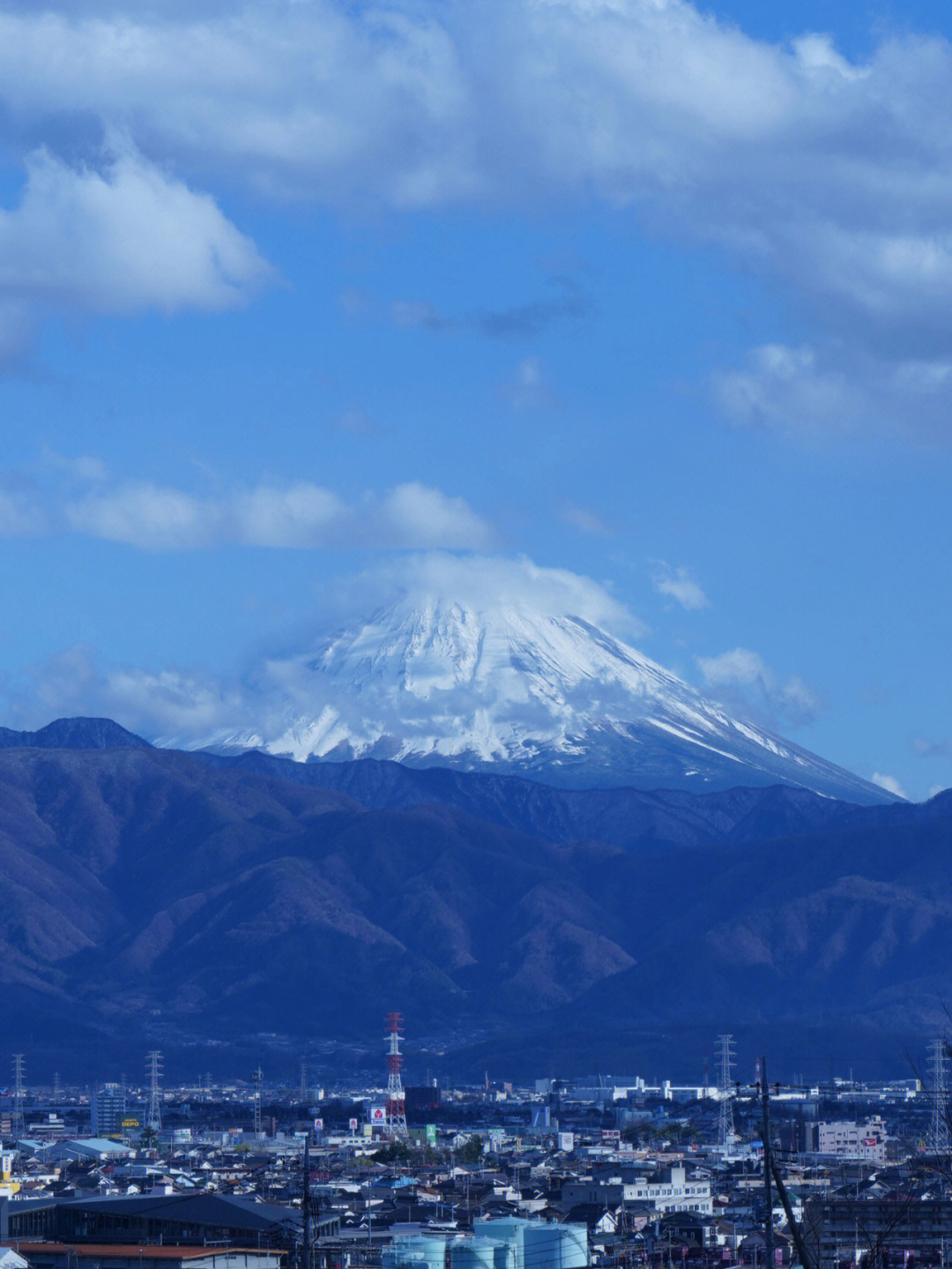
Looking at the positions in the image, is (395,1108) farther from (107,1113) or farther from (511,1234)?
(511,1234)

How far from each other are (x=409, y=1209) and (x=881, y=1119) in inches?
2370

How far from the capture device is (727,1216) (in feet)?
186

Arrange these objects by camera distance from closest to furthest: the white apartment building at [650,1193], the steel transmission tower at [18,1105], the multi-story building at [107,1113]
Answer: the white apartment building at [650,1193], the steel transmission tower at [18,1105], the multi-story building at [107,1113]

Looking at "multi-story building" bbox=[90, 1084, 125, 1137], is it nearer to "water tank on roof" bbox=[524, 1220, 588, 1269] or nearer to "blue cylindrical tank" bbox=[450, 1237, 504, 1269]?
"water tank on roof" bbox=[524, 1220, 588, 1269]

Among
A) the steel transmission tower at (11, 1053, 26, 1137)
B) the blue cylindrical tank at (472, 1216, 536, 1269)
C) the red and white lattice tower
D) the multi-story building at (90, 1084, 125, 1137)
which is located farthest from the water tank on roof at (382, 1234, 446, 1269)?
the multi-story building at (90, 1084, 125, 1137)

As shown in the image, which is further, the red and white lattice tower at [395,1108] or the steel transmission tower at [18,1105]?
the steel transmission tower at [18,1105]

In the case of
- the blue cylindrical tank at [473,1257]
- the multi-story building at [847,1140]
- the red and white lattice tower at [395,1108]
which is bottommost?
the blue cylindrical tank at [473,1257]

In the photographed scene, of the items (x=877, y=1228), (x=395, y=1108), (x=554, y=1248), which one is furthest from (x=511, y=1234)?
(x=395, y=1108)

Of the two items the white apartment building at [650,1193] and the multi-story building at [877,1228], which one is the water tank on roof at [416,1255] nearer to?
the multi-story building at [877,1228]

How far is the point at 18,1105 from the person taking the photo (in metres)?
142

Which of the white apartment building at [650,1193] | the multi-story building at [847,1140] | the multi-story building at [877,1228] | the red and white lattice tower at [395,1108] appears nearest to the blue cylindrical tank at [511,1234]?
the multi-story building at [877,1228]

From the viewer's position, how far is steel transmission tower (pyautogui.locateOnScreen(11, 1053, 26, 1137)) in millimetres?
113800

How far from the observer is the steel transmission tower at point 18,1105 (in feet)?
373

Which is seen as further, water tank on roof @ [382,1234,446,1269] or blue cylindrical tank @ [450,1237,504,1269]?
water tank on roof @ [382,1234,446,1269]
